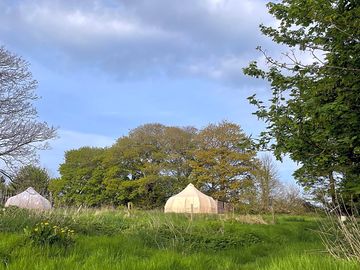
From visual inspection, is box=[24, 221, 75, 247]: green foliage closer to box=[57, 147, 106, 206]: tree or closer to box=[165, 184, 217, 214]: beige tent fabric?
box=[165, 184, 217, 214]: beige tent fabric

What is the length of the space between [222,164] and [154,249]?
4050 centimetres

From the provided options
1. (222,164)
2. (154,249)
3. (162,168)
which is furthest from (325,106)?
(162,168)

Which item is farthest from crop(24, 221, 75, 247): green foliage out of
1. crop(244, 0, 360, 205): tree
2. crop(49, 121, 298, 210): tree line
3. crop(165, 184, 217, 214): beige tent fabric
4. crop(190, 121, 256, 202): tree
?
crop(190, 121, 256, 202): tree

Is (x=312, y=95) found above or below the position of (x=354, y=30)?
below

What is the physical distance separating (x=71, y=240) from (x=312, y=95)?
216 inches

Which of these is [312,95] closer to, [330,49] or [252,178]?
[330,49]

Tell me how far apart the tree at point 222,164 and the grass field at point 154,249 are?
96.9 ft

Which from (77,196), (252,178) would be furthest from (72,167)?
(252,178)

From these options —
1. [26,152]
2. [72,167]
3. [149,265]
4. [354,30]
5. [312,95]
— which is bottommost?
[149,265]

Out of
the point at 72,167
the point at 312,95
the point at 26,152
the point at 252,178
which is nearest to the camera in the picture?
the point at 312,95

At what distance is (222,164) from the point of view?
48.9m

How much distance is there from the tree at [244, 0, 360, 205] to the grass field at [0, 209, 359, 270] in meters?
1.94

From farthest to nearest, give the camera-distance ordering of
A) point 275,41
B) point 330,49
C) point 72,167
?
point 72,167
point 275,41
point 330,49

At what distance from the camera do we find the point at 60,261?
18.9 ft
